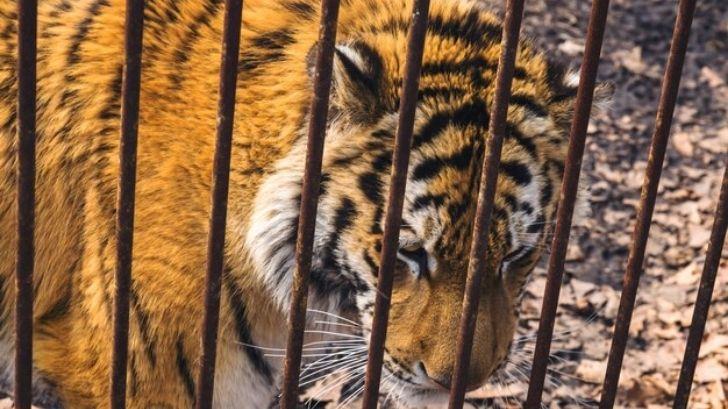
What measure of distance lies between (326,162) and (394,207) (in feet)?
2.27

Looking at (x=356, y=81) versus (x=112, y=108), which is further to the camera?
(x=112, y=108)

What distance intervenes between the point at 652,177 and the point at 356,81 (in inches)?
29.1

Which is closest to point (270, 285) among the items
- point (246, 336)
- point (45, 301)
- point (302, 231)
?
point (246, 336)

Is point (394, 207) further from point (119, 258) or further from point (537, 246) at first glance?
point (537, 246)

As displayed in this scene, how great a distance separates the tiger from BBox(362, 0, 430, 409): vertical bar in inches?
18.7

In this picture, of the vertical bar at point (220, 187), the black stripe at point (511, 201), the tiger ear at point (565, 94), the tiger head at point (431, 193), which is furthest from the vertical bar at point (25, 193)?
the tiger ear at point (565, 94)

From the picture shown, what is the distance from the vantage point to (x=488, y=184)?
1688 millimetres

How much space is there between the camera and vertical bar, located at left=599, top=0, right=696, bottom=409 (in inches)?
64.2

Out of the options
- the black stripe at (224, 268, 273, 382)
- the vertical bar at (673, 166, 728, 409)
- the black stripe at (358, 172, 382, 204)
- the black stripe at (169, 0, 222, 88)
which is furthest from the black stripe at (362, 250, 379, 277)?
the vertical bar at (673, 166, 728, 409)

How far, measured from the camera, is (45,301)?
261 cm

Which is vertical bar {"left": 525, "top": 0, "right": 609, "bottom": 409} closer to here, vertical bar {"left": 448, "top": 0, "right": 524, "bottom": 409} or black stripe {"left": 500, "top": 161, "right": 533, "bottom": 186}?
vertical bar {"left": 448, "top": 0, "right": 524, "bottom": 409}

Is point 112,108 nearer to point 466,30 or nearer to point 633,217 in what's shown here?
point 466,30

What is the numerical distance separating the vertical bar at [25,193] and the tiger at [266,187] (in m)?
0.42

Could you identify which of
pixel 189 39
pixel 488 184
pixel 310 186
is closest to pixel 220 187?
pixel 310 186
